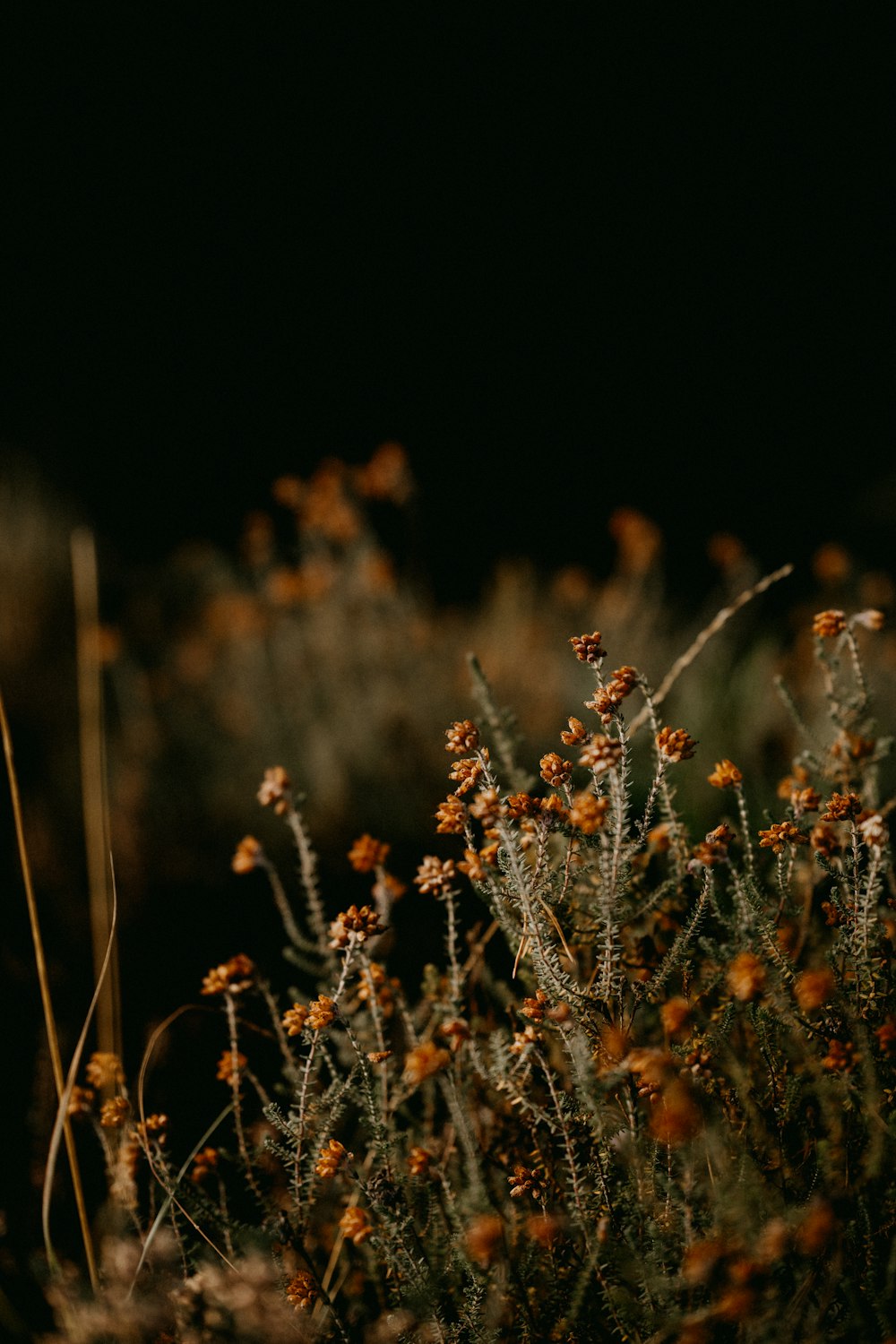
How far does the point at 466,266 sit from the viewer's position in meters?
4.91

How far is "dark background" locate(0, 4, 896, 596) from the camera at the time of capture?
14.8 feet

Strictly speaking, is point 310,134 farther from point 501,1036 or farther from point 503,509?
point 501,1036

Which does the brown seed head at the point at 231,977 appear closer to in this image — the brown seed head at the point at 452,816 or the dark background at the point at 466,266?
the brown seed head at the point at 452,816

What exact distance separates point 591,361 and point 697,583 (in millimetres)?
1458

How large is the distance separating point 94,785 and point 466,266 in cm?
370

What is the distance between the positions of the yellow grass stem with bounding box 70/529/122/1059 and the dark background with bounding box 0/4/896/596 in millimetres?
763

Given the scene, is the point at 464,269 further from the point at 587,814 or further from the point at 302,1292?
the point at 302,1292

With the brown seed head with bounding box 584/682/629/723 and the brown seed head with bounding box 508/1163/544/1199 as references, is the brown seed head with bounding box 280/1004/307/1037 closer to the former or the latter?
the brown seed head with bounding box 508/1163/544/1199

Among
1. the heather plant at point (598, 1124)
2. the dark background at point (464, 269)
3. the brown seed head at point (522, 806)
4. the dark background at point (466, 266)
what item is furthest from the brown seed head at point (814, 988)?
the dark background at point (466, 266)

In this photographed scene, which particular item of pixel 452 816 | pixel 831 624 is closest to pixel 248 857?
pixel 452 816

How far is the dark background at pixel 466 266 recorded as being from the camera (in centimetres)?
451

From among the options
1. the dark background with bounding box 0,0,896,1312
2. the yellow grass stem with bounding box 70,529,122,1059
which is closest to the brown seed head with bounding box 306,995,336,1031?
the yellow grass stem with bounding box 70,529,122,1059

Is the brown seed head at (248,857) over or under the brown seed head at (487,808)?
over

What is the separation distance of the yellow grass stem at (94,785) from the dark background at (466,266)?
0.76 meters
